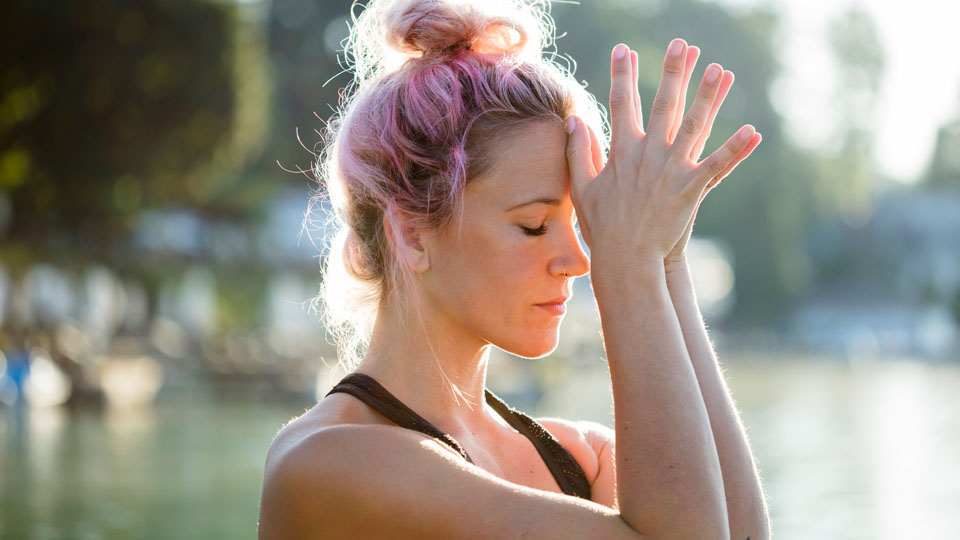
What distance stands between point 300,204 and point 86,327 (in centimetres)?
2017

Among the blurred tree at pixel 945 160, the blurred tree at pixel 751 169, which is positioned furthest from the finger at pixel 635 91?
the blurred tree at pixel 945 160

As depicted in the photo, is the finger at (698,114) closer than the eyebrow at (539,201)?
Yes

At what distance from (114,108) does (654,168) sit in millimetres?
26561

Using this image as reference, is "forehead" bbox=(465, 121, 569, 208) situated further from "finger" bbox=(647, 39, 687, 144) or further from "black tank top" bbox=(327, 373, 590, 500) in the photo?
"black tank top" bbox=(327, 373, 590, 500)

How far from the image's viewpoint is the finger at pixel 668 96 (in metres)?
1.68

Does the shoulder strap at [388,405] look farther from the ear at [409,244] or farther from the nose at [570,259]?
the nose at [570,259]

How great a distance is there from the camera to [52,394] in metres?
26.5

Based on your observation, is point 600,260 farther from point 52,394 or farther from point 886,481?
Result: point 52,394

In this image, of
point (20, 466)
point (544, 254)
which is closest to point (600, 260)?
point (544, 254)

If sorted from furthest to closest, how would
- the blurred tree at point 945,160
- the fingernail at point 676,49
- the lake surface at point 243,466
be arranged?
the blurred tree at point 945,160 → the lake surface at point 243,466 → the fingernail at point 676,49

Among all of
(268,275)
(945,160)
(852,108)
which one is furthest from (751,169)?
(268,275)

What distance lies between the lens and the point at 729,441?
1791mm

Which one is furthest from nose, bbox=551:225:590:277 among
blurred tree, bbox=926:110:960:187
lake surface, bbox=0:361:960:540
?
blurred tree, bbox=926:110:960:187

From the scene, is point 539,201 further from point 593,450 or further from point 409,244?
point 593,450
